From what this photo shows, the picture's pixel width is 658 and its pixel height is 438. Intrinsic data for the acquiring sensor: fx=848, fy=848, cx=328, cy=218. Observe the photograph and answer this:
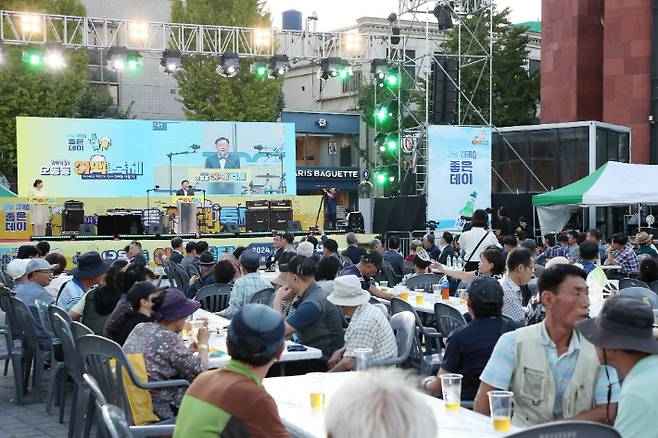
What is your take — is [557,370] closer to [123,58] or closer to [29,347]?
[29,347]

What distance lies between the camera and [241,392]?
10.3ft

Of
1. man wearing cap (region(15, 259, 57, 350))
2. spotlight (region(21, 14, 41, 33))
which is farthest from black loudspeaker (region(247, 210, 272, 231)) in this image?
man wearing cap (region(15, 259, 57, 350))

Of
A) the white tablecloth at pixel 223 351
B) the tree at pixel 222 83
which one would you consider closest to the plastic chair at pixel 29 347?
the white tablecloth at pixel 223 351

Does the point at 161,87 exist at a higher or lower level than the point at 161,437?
higher

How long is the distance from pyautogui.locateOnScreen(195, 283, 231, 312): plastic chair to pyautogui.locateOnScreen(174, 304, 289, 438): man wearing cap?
6000 mm

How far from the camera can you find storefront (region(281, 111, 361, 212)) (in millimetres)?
40688

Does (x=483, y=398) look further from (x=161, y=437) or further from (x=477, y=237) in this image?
(x=477, y=237)

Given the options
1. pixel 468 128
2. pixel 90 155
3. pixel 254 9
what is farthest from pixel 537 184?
pixel 254 9

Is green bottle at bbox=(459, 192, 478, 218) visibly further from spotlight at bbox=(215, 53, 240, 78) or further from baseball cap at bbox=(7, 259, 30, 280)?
baseball cap at bbox=(7, 259, 30, 280)

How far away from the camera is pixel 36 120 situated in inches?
975

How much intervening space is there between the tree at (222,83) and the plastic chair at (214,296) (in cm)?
2597

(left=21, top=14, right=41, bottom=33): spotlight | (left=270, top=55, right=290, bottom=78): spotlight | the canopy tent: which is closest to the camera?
the canopy tent

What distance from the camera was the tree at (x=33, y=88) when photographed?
29875mm

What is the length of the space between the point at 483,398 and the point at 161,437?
1.73 meters
